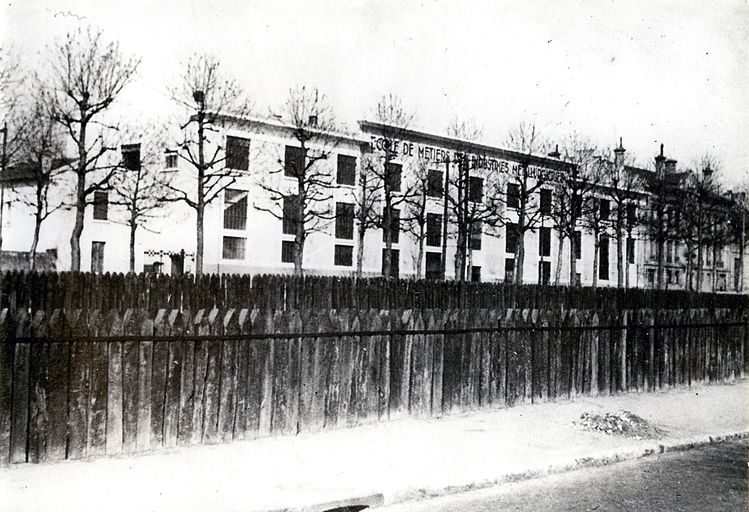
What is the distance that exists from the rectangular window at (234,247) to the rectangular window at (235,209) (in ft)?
2.50

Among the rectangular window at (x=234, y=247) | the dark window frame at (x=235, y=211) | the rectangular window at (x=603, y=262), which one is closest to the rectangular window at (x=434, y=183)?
the dark window frame at (x=235, y=211)

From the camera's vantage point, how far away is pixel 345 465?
666cm

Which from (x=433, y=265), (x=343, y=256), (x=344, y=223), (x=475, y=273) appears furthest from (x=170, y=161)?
(x=475, y=273)

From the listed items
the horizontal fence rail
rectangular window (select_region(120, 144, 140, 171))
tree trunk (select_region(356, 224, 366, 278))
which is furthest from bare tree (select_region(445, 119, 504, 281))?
the horizontal fence rail

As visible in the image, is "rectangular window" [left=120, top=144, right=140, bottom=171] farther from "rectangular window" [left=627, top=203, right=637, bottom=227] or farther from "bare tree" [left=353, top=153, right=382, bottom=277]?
"rectangular window" [left=627, top=203, right=637, bottom=227]

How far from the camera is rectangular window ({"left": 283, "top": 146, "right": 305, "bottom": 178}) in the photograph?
131ft

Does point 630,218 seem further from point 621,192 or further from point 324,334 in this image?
point 324,334

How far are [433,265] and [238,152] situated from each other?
18.1m

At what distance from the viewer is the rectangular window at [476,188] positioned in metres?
46.4

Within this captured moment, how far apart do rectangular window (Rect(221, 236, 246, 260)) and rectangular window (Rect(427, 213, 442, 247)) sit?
13431 mm

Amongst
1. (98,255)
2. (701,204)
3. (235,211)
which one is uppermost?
(701,204)

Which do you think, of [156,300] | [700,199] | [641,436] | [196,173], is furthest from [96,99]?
[700,199]

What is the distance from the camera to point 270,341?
7660 mm

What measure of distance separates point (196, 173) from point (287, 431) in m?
32.3
